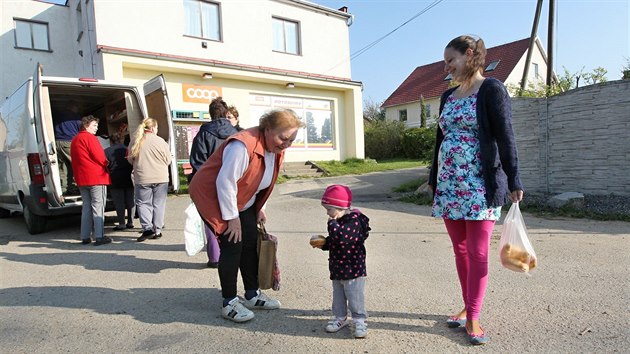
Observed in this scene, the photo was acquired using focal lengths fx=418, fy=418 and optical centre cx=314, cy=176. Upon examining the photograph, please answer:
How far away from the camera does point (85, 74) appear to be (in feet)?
48.6

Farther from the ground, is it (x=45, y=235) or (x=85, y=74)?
(x=85, y=74)

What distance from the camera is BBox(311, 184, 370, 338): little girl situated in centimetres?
291

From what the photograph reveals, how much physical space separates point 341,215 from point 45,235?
20.6ft

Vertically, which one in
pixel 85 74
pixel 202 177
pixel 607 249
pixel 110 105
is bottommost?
pixel 607 249

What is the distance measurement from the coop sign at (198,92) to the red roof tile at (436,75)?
23949mm

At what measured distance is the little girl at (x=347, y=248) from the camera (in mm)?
2910

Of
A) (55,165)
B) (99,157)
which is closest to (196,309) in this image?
(99,157)

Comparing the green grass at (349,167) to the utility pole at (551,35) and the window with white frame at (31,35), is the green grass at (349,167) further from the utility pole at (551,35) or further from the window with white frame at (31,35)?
the window with white frame at (31,35)

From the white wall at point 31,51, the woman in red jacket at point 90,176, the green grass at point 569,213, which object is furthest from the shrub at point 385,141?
the woman in red jacket at point 90,176

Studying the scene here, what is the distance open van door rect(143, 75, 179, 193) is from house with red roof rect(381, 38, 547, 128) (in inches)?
983

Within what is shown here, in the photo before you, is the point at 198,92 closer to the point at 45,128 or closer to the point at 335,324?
the point at 45,128

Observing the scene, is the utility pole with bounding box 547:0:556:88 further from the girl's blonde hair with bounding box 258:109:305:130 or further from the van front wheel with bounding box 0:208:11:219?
the van front wheel with bounding box 0:208:11:219

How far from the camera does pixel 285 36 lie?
17125 mm

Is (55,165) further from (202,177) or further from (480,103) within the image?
(480,103)
